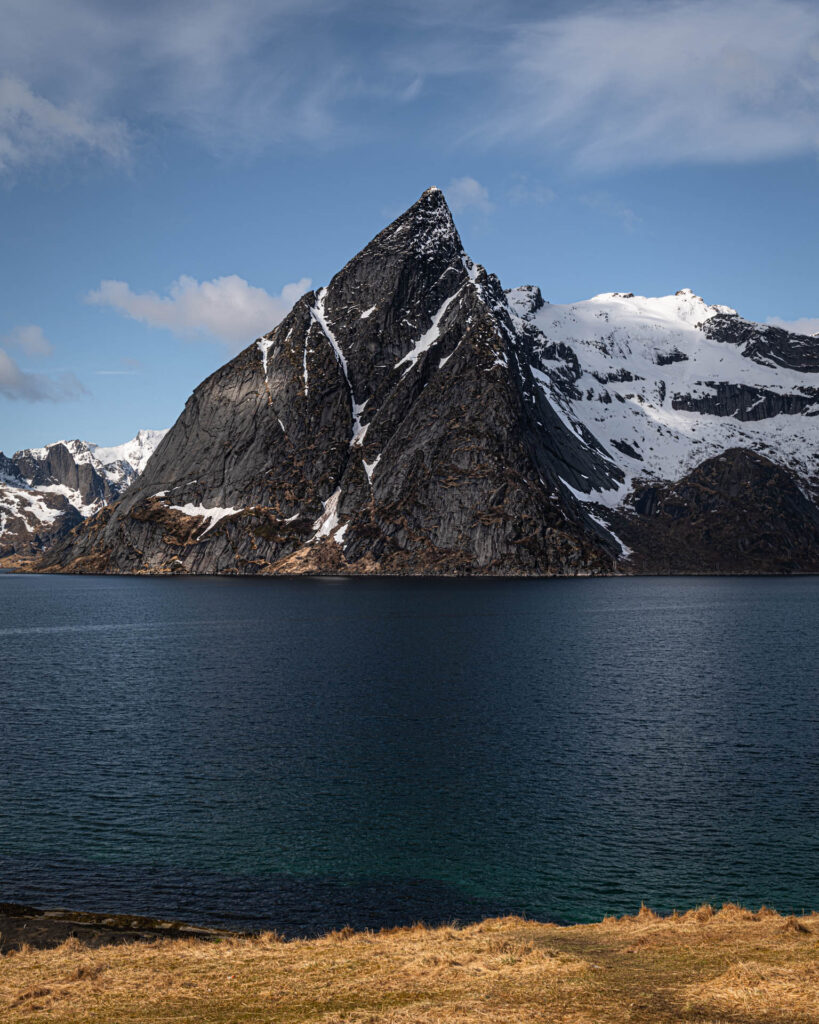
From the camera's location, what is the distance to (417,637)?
11988 centimetres

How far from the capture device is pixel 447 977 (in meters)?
23.1

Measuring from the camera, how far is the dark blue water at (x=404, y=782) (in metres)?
35.4

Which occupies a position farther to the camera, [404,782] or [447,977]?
[404,782]

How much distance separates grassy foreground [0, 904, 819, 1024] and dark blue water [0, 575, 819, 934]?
5984 mm

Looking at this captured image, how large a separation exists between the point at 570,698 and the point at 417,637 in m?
46.5

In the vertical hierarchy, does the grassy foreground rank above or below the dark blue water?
above

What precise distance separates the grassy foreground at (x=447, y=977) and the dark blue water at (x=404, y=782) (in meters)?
5.98

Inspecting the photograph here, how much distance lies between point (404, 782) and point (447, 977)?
27.2 meters

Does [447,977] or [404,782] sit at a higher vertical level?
[447,977]

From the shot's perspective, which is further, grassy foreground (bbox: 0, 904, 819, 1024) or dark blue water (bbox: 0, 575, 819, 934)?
dark blue water (bbox: 0, 575, 819, 934)

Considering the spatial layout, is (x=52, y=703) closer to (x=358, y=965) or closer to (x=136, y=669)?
(x=136, y=669)

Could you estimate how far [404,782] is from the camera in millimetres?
50062

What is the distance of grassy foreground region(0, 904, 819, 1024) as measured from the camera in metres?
20.5

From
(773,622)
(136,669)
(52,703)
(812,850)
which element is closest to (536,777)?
(812,850)
